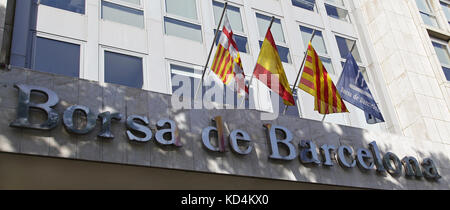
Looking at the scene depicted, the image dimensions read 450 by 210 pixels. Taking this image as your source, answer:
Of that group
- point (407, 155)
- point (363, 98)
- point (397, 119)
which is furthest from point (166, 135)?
point (397, 119)

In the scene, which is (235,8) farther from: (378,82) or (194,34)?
(378,82)

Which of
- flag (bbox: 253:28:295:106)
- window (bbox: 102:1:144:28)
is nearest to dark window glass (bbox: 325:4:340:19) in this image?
flag (bbox: 253:28:295:106)

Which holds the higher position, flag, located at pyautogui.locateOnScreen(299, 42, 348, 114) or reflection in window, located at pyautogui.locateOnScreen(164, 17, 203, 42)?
reflection in window, located at pyautogui.locateOnScreen(164, 17, 203, 42)

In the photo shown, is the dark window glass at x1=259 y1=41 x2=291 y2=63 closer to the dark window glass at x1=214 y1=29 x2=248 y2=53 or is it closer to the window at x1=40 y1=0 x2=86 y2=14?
the dark window glass at x1=214 y1=29 x2=248 y2=53

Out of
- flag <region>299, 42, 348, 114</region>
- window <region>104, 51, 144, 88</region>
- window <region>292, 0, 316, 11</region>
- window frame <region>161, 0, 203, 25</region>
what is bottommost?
flag <region>299, 42, 348, 114</region>

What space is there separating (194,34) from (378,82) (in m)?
7.06

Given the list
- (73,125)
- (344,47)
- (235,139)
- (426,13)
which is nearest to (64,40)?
(73,125)

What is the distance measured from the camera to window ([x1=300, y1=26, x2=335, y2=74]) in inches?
683

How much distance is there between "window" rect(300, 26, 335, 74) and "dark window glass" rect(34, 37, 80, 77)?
7901 mm

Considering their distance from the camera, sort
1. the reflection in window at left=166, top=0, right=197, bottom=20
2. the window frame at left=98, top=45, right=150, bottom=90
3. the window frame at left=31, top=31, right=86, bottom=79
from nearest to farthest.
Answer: the window frame at left=31, top=31, right=86, bottom=79
the window frame at left=98, top=45, right=150, bottom=90
the reflection in window at left=166, top=0, right=197, bottom=20

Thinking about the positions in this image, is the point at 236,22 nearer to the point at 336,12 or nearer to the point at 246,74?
the point at 246,74

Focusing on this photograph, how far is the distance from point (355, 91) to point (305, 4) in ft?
18.2

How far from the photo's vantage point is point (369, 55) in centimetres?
1878

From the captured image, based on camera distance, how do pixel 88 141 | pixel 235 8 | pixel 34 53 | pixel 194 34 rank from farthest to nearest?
pixel 235 8 → pixel 194 34 → pixel 34 53 → pixel 88 141
